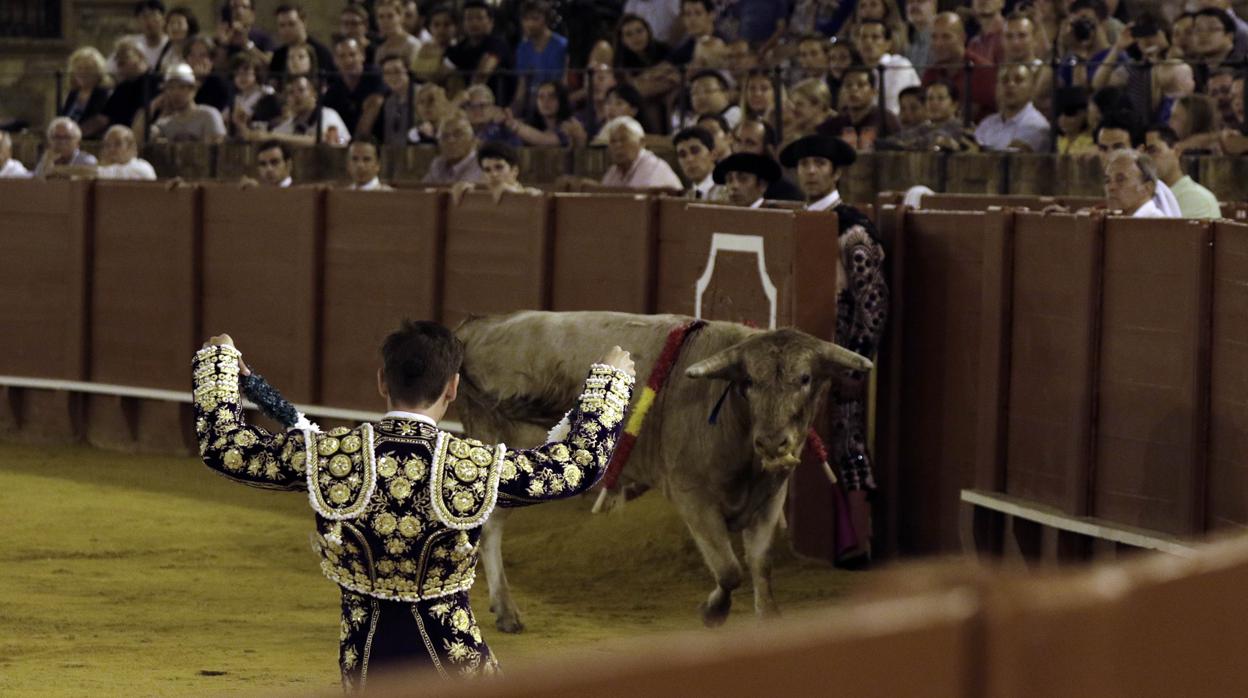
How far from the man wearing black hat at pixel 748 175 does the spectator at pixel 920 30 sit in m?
3.68


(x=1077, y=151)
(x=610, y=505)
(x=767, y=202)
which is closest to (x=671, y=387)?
(x=610, y=505)

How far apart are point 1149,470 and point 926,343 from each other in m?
1.54

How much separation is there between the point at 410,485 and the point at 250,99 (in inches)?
462

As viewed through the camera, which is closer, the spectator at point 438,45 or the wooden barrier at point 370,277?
the wooden barrier at point 370,277

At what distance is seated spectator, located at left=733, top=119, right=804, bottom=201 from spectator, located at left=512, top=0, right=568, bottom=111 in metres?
2.94

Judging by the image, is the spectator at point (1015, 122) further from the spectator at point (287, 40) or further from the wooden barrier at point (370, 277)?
the spectator at point (287, 40)

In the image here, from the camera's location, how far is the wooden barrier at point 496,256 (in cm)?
1016

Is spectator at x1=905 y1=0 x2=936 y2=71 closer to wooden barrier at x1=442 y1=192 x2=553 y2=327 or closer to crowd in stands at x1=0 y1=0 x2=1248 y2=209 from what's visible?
crowd in stands at x1=0 y1=0 x2=1248 y2=209

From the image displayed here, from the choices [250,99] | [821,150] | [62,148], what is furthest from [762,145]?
[250,99]

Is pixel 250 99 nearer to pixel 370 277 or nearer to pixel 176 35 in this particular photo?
pixel 176 35

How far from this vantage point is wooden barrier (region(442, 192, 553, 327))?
10.2m

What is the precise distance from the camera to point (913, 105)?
459 inches

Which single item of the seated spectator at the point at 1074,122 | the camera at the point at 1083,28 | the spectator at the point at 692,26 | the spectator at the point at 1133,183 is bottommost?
the spectator at the point at 1133,183

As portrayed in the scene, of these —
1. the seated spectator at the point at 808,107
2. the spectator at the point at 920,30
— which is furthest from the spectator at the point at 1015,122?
the seated spectator at the point at 808,107
